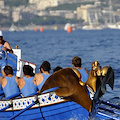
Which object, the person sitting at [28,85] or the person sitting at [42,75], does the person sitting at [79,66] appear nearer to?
the person sitting at [42,75]

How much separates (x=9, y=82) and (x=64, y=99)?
5.41 ft

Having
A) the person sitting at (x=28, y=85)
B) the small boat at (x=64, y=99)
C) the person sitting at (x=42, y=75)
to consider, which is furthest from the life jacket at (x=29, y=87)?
the small boat at (x=64, y=99)

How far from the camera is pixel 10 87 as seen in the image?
10.9m

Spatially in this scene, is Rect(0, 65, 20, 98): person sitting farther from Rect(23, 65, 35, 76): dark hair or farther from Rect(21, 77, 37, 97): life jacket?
Rect(23, 65, 35, 76): dark hair

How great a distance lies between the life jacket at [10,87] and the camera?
35.5ft

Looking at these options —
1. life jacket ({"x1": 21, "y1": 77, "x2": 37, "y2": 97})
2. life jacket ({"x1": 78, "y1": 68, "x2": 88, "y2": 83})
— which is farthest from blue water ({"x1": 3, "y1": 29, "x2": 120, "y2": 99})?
life jacket ({"x1": 21, "y1": 77, "x2": 37, "y2": 97})

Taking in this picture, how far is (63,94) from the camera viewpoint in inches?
384

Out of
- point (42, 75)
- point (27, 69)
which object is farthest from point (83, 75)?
point (27, 69)

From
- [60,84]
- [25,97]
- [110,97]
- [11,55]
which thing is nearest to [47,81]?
[60,84]

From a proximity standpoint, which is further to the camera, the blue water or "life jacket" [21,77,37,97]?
the blue water

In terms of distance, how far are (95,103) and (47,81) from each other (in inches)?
44.5

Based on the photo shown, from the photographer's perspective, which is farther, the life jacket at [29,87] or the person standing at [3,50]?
the person standing at [3,50]

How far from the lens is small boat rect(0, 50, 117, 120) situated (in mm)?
9336

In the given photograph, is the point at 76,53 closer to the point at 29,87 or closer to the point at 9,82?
the point at 9,82
